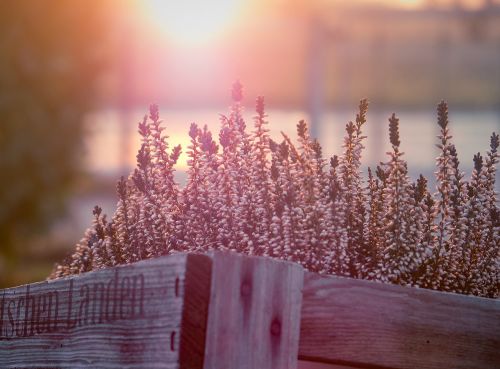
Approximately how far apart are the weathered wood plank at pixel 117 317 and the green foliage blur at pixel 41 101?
Answer: 23.8 feet

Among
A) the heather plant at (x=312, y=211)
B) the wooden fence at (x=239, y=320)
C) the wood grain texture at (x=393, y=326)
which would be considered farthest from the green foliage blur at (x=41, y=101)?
the wood grain texture at (x=393, y=326)

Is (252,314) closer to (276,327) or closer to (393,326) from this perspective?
(276,327)

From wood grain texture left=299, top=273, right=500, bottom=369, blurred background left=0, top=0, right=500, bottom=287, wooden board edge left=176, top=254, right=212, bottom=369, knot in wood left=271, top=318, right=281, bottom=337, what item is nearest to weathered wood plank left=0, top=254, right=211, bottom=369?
wooden board edge left=176, top=254, right=212, bottom=369

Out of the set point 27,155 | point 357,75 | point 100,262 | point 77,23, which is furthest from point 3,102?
point 357,75

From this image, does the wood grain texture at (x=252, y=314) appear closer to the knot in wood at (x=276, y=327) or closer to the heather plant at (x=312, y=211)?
the knot in wood at (x=276, y=327)

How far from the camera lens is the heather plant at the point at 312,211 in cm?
225

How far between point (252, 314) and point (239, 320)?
31mm

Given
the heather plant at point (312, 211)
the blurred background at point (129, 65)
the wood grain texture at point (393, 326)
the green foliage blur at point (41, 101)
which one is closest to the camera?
the wood grain texture at point (393, 326)

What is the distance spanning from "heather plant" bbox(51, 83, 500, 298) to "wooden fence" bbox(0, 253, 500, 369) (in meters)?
0.29

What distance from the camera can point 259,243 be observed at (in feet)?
7.43

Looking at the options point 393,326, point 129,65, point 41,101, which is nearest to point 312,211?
point 393,326

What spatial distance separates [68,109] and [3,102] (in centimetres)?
110

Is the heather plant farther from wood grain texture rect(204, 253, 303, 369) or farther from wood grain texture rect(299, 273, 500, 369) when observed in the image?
wood grain texture rect(204, 253, 303, 369)

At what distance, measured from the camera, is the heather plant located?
7.38ft
